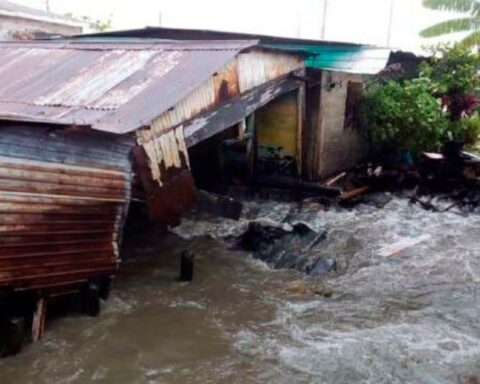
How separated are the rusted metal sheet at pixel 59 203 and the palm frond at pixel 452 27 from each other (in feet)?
36.6

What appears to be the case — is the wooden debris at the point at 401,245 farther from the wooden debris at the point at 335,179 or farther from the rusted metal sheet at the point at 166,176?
the rusted metal sheet at the point at 166,176

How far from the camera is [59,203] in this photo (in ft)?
18.7

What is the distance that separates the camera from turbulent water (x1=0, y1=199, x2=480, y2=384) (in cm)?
555

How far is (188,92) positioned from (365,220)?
19.6ft

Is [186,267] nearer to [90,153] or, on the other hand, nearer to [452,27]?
[90,153]

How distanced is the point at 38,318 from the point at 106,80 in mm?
3297

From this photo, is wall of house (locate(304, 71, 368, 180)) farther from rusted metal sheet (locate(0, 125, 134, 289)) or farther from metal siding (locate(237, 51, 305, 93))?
rusted metal sheet (locate(0, 125, 134, 289))

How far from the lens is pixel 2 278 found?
17.6 ft

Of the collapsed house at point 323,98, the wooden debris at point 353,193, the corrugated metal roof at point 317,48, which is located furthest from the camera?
the wooden debris at point 353,193

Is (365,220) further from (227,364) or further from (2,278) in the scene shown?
(2,278)

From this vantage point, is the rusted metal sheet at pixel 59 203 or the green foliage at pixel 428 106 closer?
the rusted metal sheet at pixel 59 203

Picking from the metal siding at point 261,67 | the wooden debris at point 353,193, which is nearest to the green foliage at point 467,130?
the wooden debris at point 353,193

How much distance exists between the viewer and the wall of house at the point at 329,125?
1173cm

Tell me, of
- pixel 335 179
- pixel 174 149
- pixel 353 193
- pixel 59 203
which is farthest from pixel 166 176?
pixel 335 179
